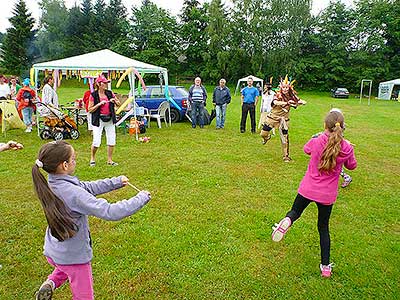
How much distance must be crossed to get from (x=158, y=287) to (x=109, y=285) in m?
0.42

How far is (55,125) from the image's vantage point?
942 cm

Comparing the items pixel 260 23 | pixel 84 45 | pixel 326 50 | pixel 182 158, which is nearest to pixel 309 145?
pixel 182 158

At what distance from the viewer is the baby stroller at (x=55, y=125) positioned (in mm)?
9266

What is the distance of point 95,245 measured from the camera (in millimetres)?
3783

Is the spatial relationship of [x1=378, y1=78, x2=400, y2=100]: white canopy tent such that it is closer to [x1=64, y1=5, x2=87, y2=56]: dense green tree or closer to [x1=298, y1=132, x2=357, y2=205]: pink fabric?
[x1=298, y1=132, x2=357, y2=205]: pink fabric

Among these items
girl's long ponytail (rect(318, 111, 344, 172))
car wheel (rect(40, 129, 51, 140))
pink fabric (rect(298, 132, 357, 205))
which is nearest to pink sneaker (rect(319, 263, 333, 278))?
pink fabric (rect(298, 132, 357, 205))

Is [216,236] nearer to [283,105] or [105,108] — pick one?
[105,108]

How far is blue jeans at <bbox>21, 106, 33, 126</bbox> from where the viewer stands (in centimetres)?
998

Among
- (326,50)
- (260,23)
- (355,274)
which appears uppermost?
(260,23)

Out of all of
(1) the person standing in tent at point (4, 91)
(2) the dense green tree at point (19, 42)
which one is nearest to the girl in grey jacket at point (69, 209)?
(1) the person standing in tent at point (4, 91)

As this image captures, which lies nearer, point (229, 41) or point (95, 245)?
point (95, 245)

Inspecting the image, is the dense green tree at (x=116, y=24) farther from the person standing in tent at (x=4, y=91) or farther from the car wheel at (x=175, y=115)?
the person standing in tent at (x=4, y=91)

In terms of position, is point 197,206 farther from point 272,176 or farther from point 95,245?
point 272,176

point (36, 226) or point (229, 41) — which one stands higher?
point (229, 41)
